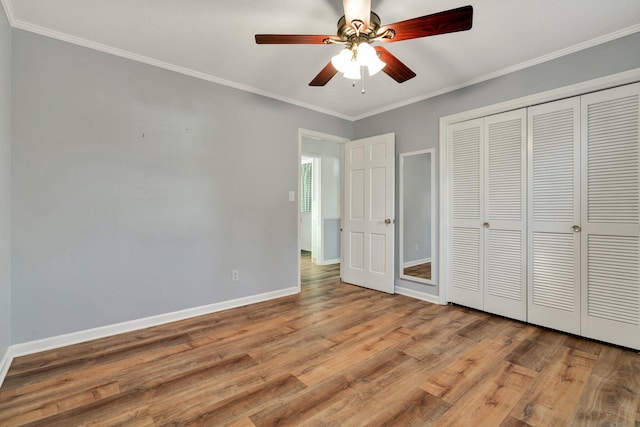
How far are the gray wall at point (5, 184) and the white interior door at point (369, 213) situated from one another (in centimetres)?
338

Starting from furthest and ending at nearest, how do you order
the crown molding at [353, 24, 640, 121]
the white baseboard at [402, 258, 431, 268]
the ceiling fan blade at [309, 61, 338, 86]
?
1. the white baseboard at [402, 258, 431, 268]
2. the crown molding at [353, 24, 640, 121]
3. the ceiling fan blade at [309, 61, 338, 86]

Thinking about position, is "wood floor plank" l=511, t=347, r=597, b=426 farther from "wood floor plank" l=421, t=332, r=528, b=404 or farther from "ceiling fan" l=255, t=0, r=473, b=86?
"ceiling fan" l=255, t=0, r=473, b=86

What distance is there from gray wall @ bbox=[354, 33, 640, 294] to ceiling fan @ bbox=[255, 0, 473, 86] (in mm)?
1430

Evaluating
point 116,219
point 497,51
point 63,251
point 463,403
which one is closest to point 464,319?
point 463,403

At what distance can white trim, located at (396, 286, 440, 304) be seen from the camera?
336 centimetres

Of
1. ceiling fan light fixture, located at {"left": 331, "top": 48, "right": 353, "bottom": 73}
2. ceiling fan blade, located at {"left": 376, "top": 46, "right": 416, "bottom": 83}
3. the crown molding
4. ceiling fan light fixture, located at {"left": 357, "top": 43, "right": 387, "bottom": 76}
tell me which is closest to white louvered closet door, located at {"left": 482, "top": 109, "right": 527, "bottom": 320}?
the crown molding

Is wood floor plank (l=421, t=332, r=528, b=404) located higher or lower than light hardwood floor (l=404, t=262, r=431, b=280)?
lower

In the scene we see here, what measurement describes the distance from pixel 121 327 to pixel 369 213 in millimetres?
2966

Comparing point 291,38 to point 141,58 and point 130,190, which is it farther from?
point 130,190

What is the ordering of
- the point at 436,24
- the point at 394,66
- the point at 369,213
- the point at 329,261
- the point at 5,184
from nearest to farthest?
1. the point at 436,24
2. the point at 5,184
3. the point at 394,66
4. the point at 369,213
5. the point at 329,261

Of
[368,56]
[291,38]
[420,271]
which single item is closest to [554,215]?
[420,271]

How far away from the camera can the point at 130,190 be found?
256cm

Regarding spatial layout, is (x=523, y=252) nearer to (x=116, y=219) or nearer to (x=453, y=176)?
(x=453, y=176)

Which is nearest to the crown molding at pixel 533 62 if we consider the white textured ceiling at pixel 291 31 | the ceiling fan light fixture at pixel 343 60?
the white textured ceiling at pixel 291 31
